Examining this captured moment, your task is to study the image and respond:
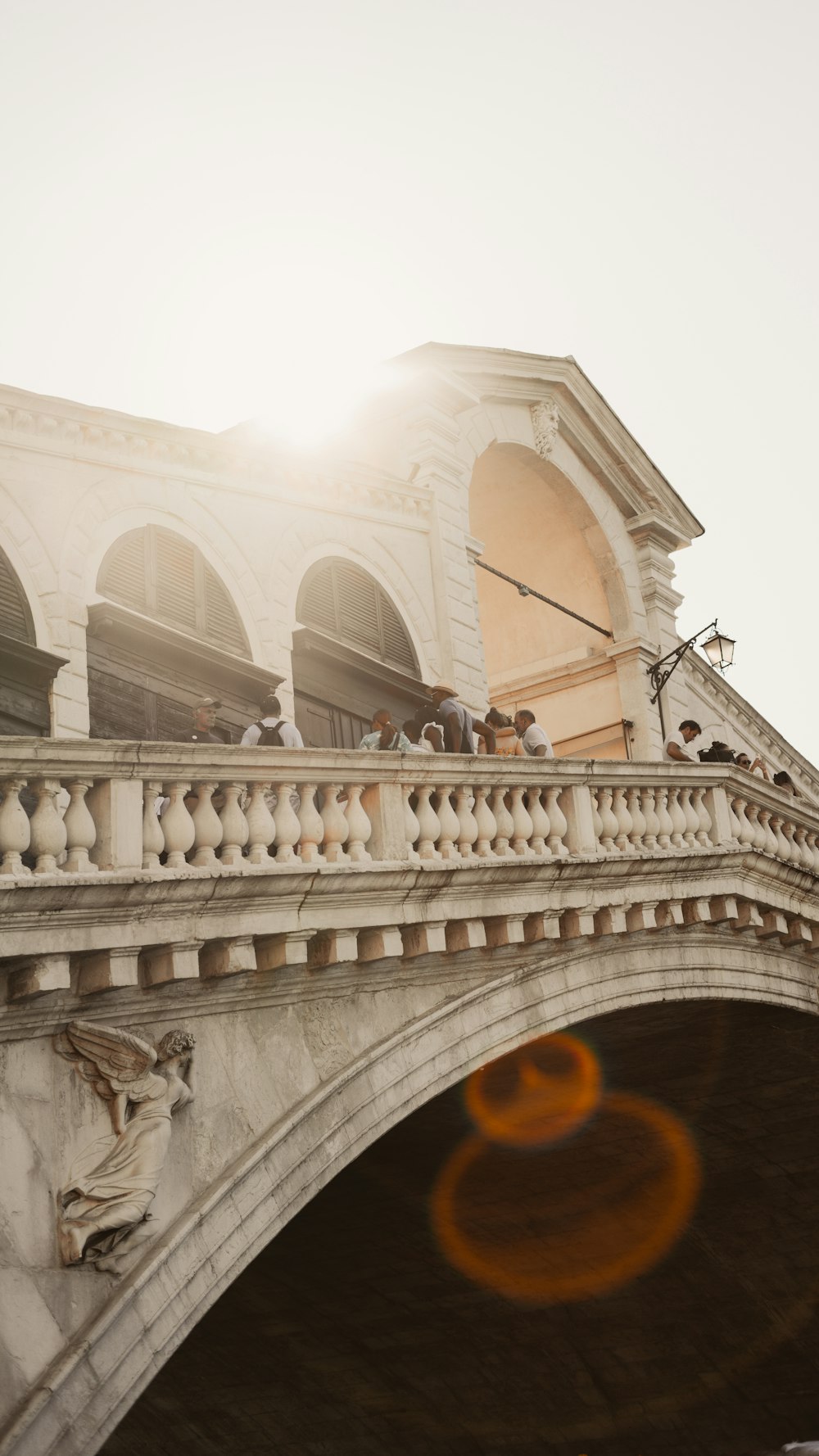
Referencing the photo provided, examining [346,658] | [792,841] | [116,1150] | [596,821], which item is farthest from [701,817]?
[116,1150]

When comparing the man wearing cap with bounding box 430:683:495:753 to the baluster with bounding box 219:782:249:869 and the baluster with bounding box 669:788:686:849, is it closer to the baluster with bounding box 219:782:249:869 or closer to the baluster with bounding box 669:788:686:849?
the baluster with bounding box 669:788:686:849

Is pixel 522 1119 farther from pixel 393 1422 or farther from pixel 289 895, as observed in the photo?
pixel 289 895

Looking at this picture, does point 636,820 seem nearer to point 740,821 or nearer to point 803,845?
point 740,821

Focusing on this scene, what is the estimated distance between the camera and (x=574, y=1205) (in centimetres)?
2078

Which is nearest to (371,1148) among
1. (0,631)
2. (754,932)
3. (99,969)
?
(754,932)

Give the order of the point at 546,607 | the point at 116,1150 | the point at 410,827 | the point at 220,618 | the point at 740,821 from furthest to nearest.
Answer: the point at 546,607, the point at 740,821, the point at 220,618, the point at 410,827, the point at 116,1150

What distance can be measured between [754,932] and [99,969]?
333 inches

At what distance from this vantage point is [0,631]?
40.9 ft

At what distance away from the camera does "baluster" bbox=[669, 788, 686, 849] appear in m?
14.7

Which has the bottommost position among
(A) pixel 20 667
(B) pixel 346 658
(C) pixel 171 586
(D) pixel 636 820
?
(D) pixel 636 820

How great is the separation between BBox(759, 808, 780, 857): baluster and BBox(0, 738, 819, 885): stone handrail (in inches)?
39.6

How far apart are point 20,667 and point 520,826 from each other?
380 centimetres

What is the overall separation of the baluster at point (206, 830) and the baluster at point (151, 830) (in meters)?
0.25

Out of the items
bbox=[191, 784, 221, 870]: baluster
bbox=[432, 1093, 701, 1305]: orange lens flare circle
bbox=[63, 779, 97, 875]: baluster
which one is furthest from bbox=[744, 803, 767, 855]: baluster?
bbox=[63, 779, 97, 875]: baluster
